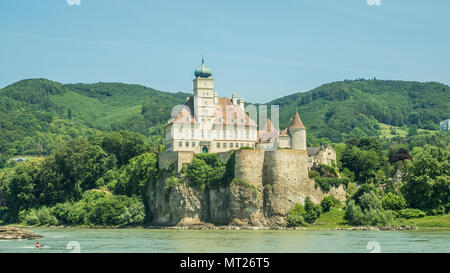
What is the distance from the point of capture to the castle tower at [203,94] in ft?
243

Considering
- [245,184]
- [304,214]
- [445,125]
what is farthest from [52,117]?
[304,214]

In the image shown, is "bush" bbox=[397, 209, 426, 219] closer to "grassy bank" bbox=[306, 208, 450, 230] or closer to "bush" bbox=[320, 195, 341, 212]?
"grassy bank" bbox=[306, 208, 450, 230]

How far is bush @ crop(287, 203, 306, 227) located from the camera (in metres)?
63.8

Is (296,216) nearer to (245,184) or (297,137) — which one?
Result: (245,184)

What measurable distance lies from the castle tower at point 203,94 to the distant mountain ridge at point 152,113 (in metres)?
68.3

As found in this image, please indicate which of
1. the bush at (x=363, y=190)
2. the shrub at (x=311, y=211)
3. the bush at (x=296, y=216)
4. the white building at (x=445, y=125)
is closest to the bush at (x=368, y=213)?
the bush at (x=363, y=190)

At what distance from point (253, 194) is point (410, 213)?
1500 cm

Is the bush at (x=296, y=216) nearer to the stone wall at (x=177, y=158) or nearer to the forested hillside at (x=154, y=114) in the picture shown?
the stone wall at (x=177, y=158)

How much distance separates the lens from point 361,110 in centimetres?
17788

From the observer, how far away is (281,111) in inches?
7141

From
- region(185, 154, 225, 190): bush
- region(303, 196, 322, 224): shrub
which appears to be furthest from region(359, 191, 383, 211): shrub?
region(185, 154, 225, 190): bush
